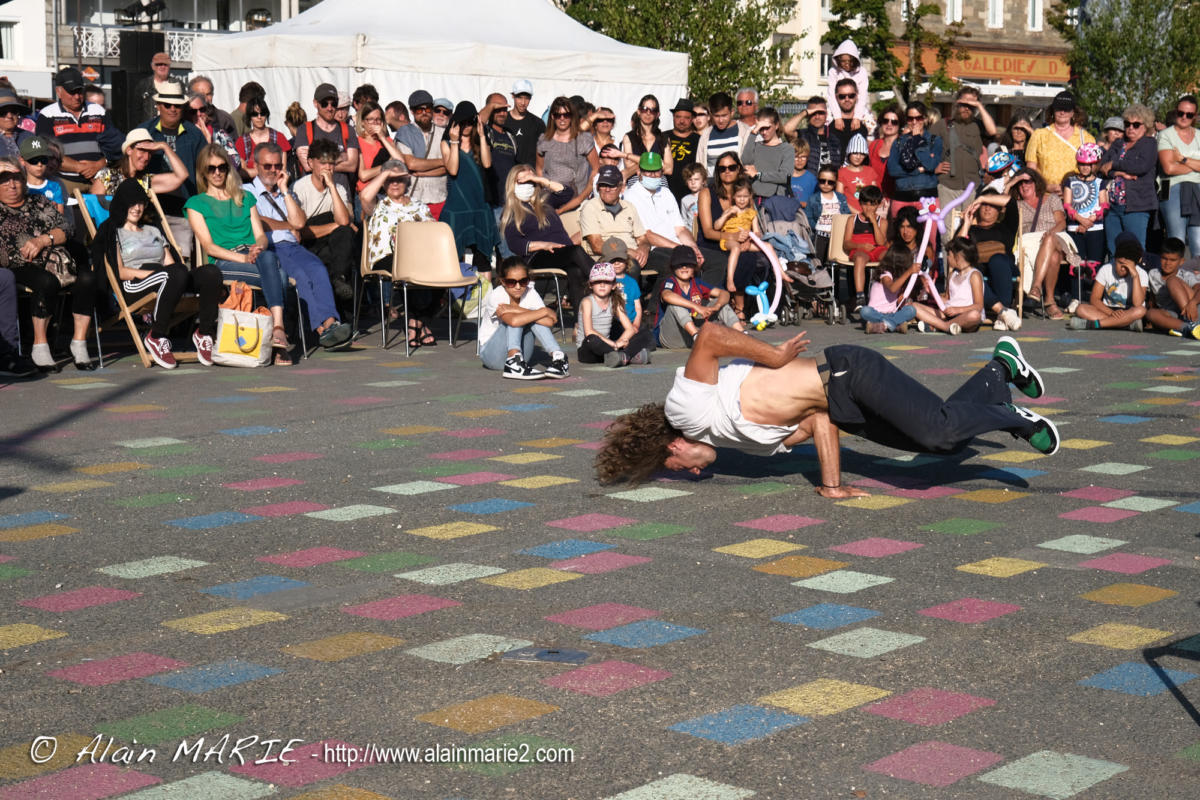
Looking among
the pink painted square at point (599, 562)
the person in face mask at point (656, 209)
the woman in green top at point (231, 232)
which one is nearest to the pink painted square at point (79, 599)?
the pink painted square at point (599, 562)

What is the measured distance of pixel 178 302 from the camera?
40.4ft

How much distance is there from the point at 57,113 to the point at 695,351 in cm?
869

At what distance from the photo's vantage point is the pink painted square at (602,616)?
5.46 m

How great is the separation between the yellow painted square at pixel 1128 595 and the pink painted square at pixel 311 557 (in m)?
2.82

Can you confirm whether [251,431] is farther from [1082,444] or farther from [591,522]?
[1082,444]

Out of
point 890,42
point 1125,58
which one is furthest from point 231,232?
point 890,42

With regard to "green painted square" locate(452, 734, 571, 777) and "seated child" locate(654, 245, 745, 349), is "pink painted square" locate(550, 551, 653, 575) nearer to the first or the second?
"green painted square" locate(452, 734, 571, 777)

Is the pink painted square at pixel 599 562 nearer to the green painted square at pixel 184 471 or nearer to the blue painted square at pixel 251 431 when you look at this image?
the green painted square at pixel 184 471

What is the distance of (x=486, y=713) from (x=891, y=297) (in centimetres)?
1125

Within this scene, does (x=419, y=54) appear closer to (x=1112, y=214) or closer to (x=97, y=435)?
(x=1112, y=214)

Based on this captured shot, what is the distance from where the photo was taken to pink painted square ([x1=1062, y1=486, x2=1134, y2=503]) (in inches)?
300

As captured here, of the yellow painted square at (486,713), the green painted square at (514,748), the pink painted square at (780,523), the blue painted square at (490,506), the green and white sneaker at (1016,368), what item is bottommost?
the pink painted square at (780,523)

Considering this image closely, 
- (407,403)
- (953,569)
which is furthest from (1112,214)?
(953,569)

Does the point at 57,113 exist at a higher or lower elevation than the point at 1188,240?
higher
